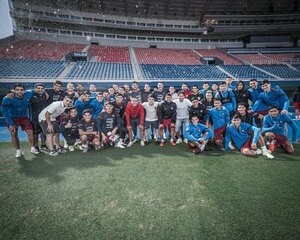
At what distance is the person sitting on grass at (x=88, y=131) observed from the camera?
211 inches

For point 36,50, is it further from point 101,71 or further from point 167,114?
point 167,114

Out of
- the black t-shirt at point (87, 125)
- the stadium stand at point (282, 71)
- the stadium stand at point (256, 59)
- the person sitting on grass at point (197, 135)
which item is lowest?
the person sitting on grass at point (197, 135)

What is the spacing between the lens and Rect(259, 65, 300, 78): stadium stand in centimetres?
2014

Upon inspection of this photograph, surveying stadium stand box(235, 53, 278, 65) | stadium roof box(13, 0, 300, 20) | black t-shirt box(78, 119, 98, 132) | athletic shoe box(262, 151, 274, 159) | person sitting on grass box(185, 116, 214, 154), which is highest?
stadium roof box(13, 0, 300, 20)

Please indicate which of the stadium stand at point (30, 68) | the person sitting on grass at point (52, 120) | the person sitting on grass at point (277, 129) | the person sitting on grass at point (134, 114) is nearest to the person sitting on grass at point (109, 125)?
the person sitting on grass at point (134, 114)

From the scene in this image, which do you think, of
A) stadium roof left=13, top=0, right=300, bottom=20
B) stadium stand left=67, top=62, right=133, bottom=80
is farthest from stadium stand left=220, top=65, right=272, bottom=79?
stadium stand left=67, top=62, right=133, bottom=80

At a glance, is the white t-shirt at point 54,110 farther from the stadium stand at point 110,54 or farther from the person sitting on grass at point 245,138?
the stadium stand at point 110,54

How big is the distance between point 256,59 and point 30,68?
29529 millimetres

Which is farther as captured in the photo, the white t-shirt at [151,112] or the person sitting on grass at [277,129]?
the white t-shirt at [151,112]

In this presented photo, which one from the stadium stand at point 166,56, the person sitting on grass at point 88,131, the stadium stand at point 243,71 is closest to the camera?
the person sitting on grass at point 88,131

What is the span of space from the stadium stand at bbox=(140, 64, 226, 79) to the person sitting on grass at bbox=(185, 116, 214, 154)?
14323mm

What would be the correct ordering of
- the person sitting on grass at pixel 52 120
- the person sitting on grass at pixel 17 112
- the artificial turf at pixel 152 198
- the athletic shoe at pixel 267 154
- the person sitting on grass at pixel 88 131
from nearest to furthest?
the artificial turf at pixel 152 198 < the athletic shoe at pixel 267 154 < the person sitting on grass at pixel 17 112 < the person sitting on grass at pixel 52 120 < the person sitting on grass at pixel 88 131

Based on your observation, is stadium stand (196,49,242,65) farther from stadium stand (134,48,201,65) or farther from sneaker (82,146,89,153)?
sneaker (82,146,89,153)

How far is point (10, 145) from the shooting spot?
19.9 ft
